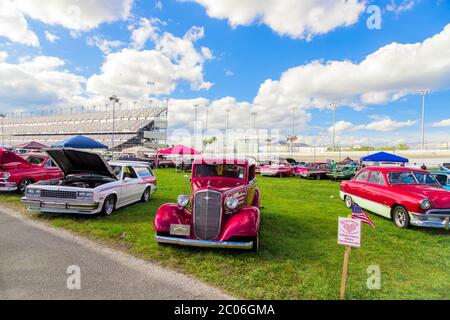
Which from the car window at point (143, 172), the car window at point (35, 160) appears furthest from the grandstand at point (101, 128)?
the car window at point (143, 172)

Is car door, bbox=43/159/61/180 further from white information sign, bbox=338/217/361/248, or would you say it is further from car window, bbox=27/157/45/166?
white information sign, bbox=338/217/361/248

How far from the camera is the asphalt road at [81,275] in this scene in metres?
3.55

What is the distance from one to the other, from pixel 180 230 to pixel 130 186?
4.63 m

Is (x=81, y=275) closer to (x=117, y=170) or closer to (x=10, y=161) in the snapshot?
(x=117, y=170)

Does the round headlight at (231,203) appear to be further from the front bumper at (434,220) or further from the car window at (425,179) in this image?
the car window at (425,179)

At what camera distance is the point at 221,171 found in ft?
21.6

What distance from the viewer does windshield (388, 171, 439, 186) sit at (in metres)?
7.90

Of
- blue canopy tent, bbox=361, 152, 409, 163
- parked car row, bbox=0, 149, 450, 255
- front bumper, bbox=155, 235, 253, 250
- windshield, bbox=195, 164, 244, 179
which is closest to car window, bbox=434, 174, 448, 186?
parked car row, bbox=0, 149, 450, 255

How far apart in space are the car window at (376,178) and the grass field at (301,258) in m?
1.32

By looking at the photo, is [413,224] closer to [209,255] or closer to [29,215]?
[209,255]

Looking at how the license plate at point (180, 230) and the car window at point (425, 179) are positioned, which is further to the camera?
the car window at point (425, 179)

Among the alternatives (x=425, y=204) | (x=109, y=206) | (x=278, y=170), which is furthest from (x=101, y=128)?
(x=425, y=204)

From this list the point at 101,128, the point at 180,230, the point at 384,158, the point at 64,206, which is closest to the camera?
Answer: the point at 180,230
